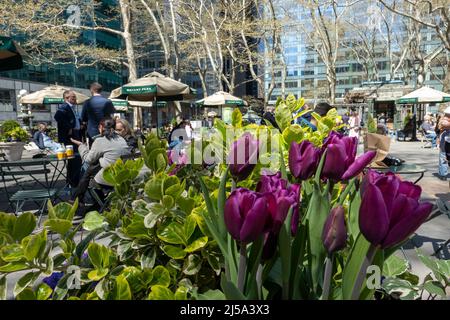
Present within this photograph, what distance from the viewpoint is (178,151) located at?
1710 millimetres

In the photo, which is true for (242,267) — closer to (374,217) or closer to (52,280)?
(374,217)

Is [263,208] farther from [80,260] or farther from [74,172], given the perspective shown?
[74,172]

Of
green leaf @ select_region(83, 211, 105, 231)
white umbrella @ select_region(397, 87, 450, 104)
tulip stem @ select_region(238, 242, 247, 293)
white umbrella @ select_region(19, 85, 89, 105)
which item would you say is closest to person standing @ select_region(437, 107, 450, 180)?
green leaf @ select_region(83, 211, 105, 231)

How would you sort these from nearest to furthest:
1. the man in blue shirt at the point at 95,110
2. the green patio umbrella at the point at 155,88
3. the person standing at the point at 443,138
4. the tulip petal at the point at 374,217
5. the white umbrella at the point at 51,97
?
the tulip petal at the point at 374,217 < the man in blue shirt at the point at 95,110 < the person standing at the point at 443,138 < the green patio umbrella at the point at 155,88 < the white umbrella at the point at 51,97

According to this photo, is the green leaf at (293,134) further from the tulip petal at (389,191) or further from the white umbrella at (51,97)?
the white umbrella at (51,97)

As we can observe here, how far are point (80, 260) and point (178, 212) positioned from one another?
30cm

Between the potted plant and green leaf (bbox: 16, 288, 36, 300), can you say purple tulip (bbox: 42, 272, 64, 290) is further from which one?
the potted plant

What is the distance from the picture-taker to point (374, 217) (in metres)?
0.64

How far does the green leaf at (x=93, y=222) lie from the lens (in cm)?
117

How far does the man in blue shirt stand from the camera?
252 inches

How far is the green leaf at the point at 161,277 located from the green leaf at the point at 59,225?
252 mm

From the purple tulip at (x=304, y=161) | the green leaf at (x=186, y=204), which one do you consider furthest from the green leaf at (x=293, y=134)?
the green leaf at (x=186, y=204)

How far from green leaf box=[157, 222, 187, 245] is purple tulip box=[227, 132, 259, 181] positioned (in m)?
0.22
